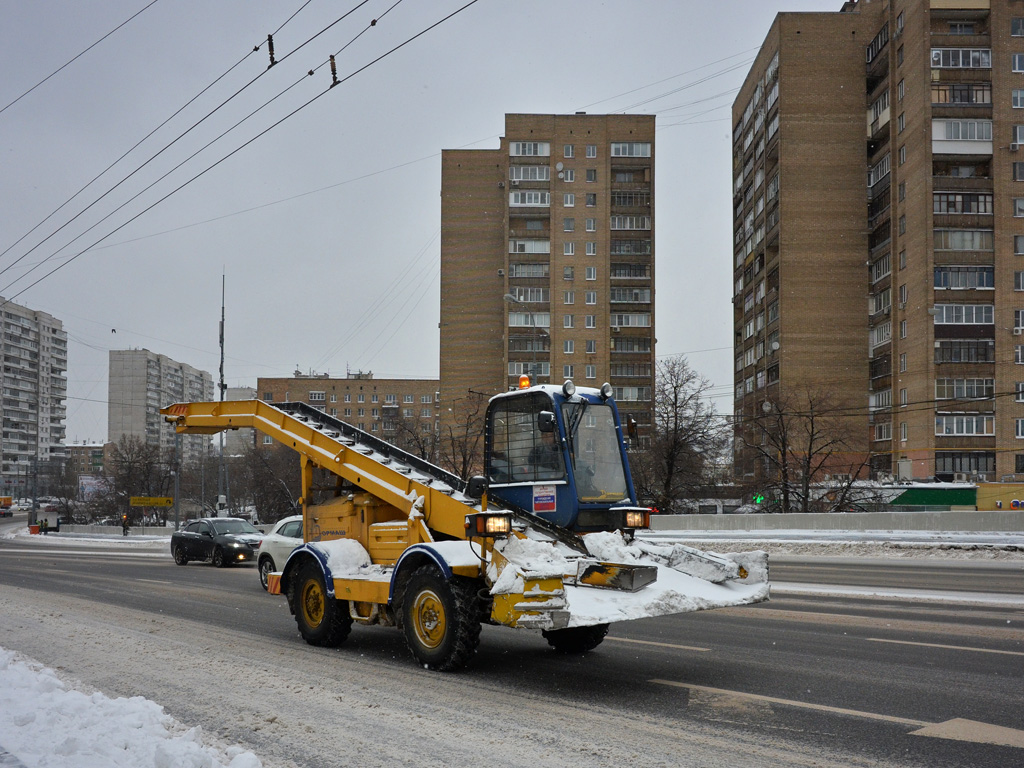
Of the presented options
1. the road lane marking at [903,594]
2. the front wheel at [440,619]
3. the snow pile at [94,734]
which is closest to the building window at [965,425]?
the road lane marking at [903,594]

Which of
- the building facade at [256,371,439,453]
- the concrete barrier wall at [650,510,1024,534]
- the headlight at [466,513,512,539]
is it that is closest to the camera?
the headlight at [466,513,512,539]

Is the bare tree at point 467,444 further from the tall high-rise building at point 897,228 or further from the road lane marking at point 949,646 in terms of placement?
the tall high-rise building at point 897,228

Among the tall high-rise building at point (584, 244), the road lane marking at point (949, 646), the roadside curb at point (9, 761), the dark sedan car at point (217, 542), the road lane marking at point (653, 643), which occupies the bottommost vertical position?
the dark sedan car at point (217, 542)

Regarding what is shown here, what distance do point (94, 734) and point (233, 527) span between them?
70.5 feet

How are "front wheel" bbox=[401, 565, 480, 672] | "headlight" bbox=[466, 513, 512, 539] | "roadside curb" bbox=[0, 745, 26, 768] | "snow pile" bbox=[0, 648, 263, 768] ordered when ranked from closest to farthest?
"roadside curb" bbox=[0, 745, 26, 768] → "snow pile" bbox=[0, 648, 263, 768] → "headlight" bbox=[466, 513, 512, 539] → "front wheel" bbox=[401, 565, 480, 672]

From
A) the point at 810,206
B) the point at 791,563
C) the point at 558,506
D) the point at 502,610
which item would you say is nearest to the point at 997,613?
the point at 558,506

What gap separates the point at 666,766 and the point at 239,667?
4942mm

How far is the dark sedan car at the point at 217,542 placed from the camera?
82.4 feet

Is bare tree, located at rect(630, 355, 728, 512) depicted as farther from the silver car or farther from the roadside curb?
the roadside curb

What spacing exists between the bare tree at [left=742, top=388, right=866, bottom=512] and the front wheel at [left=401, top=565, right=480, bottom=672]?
120ft

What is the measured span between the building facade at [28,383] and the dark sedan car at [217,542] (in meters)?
111

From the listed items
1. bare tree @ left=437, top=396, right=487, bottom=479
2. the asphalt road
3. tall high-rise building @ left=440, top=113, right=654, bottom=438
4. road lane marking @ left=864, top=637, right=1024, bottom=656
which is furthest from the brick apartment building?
road lane marking @ left=864, top=637, right=1024, bottom=656

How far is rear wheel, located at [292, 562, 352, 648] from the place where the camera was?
33.1ft

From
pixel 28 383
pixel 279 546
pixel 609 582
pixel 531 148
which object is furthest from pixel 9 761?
pixel 28 383
